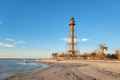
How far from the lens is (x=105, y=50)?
83312mm

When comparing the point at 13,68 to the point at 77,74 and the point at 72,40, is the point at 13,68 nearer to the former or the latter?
the point at 77,74

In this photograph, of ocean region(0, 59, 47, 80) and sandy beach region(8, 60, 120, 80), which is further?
ocean region(0, 59, 47, 80)

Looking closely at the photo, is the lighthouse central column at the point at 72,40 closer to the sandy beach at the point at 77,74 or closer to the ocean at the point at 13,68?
the ocean at the point at 13,68

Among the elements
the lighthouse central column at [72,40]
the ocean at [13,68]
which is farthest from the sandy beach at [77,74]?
the lighthouse central column at [72,40]

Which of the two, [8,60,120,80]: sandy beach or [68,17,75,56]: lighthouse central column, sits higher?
[68,17,75,56]: lighthouse central column

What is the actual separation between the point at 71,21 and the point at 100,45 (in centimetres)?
1623

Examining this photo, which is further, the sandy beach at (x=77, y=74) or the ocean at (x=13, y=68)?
the ocean at (x=13, y=68)

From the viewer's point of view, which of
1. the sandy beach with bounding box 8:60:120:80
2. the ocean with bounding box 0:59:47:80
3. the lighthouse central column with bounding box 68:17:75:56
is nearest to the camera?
the sandy beach with bounding box 8:60:120:80

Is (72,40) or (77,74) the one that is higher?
(72,40)

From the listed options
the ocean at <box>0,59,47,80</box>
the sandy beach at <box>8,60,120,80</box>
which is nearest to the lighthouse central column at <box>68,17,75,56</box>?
the ocean at <box>0,59,47,80</box>

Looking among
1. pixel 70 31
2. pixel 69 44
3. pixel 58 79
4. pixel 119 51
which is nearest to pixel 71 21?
pixel 70 31

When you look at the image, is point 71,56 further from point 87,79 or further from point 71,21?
point 87,79

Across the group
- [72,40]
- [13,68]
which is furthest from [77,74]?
[72,40]

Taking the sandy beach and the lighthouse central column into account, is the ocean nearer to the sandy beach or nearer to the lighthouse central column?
the sandy beach
